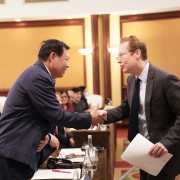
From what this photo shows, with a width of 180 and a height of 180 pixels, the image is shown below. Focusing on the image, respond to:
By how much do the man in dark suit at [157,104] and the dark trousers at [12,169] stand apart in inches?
30.3

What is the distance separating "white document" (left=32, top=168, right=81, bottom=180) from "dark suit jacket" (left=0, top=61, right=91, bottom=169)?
0.20m

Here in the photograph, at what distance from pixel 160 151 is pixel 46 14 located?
6.66 m

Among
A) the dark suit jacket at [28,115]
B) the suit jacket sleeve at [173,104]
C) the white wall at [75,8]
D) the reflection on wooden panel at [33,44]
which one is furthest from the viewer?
the reflection on wooden panel at [33,44]

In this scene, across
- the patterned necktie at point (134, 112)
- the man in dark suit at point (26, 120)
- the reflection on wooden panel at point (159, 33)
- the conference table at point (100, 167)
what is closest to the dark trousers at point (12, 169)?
the man in dark suit at point (26, 120)

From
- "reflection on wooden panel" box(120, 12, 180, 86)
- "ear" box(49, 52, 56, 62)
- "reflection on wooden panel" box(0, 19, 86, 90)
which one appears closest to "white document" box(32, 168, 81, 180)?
"ear" box(49, 52, 56, 62)

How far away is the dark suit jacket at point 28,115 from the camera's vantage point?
1774 millimetres

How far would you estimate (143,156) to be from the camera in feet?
6.58

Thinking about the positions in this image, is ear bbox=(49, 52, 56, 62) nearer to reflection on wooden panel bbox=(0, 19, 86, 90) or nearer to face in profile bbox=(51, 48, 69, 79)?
face in profile bbox=(51, 48, 69, 79)

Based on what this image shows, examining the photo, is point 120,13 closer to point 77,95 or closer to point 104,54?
point 104,54

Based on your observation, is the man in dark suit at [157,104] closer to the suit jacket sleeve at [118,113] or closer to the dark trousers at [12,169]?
the suit jacket sleeve at [118,113]


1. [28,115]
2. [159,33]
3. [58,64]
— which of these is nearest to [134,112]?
[58,64]

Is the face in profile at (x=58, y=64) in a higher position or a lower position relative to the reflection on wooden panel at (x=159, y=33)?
higher

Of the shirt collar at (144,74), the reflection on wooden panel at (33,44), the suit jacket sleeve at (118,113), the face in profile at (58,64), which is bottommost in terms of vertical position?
the reflection on wooden panel at (33,44)

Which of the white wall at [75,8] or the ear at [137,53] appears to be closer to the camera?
the ear at [137,53]
